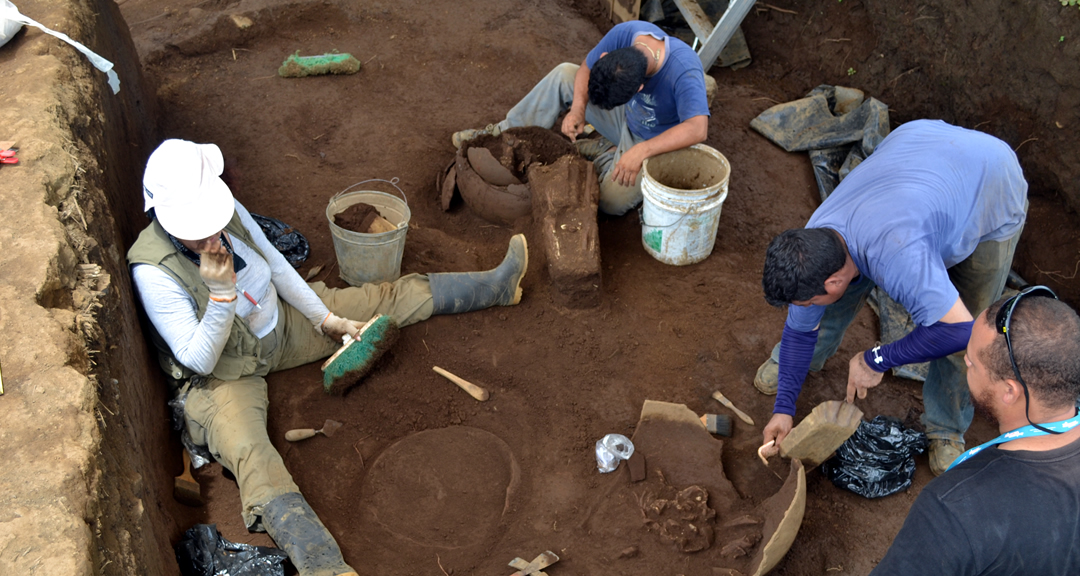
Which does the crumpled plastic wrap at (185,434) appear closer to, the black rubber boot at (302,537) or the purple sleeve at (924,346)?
the black rubber boot at (302,537)

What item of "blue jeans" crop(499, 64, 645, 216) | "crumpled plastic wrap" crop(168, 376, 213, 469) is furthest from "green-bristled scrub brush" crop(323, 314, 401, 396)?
"blue jeans" crop(499, 64, 645, 216)

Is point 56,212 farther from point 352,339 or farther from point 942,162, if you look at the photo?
point 942,162

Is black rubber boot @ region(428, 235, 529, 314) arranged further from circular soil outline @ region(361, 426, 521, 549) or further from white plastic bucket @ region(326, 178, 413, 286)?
circular soil outline @ region(361, 426, 521, 549)

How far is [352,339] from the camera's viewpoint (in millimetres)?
3742

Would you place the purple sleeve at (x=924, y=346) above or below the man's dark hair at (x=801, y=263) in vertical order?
below

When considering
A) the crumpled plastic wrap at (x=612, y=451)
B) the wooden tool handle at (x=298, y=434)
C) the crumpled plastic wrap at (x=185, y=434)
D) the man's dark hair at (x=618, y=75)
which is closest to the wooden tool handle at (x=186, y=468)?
the crumpled plastic wrap at (x=185, y=434)

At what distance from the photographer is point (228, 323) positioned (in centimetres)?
312

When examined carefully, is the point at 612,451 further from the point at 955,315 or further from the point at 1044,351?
the point at 1044,351

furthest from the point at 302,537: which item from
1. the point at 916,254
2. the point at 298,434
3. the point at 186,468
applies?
the point at 916,254

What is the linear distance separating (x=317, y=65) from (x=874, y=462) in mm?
5285

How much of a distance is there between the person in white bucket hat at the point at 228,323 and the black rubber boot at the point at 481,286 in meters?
0.54

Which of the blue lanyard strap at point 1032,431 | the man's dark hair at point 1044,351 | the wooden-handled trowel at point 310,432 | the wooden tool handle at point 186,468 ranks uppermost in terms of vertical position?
the man's dark hair at point 1044,351

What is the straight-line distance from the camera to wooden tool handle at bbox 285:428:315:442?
11.6ft

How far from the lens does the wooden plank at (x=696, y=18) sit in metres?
6.06
